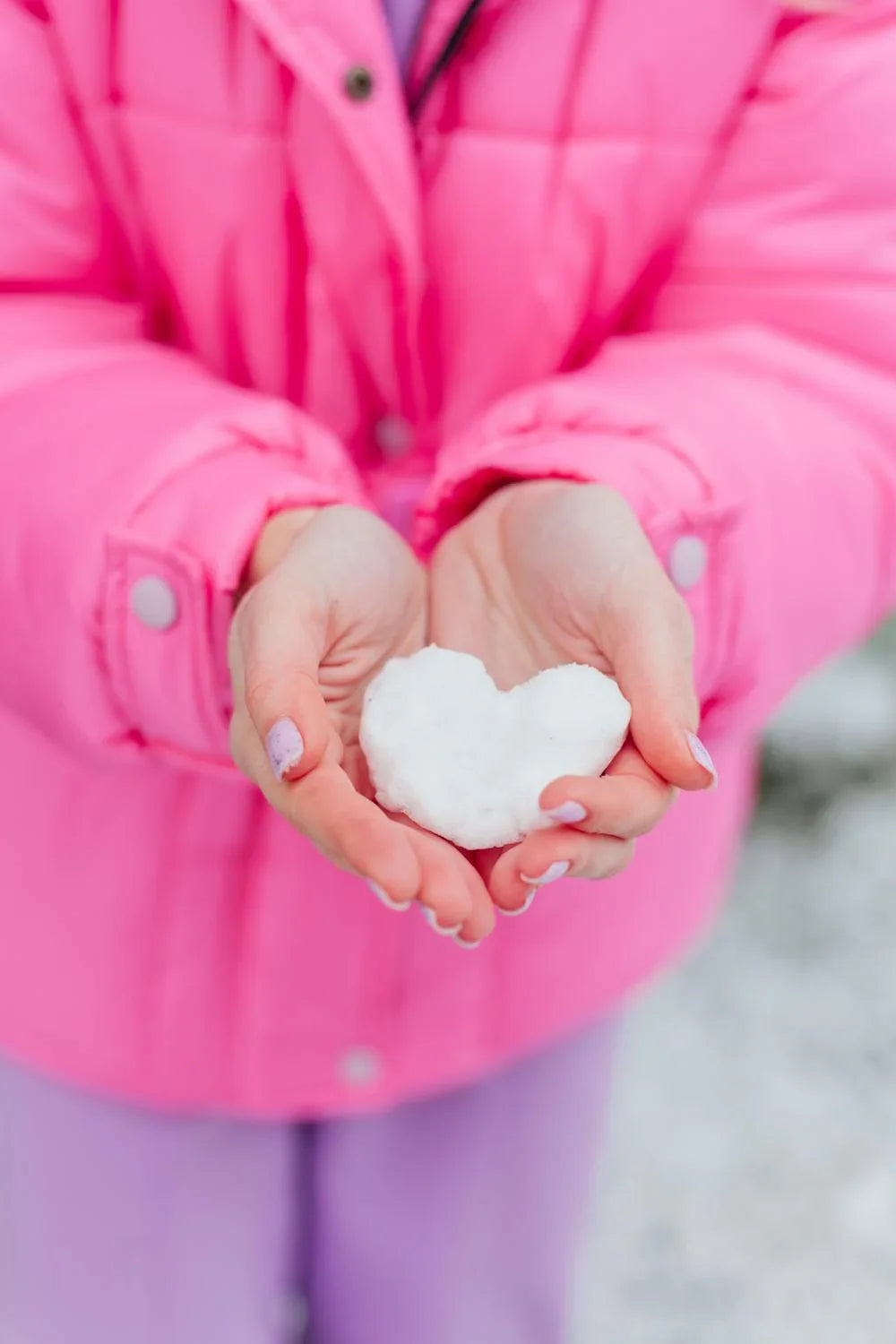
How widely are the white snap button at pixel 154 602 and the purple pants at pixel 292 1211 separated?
0.33 metres

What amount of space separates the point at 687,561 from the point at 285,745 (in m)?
0.21

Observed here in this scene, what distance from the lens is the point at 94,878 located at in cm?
62

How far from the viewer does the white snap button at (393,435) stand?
0.62 meters

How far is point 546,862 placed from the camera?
0.38 m

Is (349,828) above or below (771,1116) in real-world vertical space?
above

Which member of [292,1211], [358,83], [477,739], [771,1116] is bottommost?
[771,1116]

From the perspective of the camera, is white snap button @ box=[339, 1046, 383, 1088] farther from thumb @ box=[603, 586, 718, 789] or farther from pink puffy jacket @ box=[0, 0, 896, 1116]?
thumb @ box=[603, 586, 718, 789]

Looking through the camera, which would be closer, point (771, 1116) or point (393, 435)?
point (393, 435)

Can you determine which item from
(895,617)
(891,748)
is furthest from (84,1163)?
(895,617)

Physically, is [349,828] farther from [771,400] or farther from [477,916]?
[771,400]

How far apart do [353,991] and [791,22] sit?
518mm

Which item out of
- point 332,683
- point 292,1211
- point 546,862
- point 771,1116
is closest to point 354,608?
point 332,683

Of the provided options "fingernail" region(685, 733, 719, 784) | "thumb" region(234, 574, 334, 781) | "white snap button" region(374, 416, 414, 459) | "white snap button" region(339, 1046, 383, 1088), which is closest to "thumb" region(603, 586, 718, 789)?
"fingernail" region(685, 733, 719, 784)

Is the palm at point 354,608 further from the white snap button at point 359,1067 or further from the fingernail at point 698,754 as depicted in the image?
the white snap button at point 359,1067
